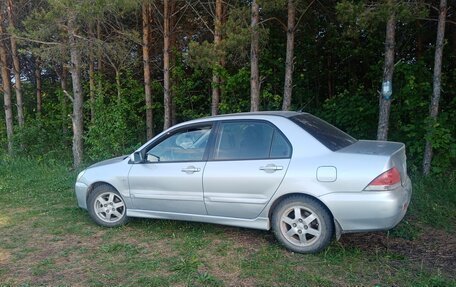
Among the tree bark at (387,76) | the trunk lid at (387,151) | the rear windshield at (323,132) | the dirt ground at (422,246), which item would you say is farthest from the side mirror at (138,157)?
the tree bark at (387,76)

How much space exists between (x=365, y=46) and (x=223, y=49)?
510 centimetres

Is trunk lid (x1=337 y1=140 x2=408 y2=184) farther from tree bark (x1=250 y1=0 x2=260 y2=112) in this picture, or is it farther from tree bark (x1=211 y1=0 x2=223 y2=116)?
tree bark (x1=211 y1=0 x2=223 y2=116)

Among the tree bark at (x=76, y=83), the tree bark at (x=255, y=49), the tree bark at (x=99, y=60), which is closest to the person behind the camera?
the tree bark at (x=255, y=49)

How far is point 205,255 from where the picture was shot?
4812mm

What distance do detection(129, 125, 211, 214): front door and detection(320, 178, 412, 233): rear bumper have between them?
1.69m

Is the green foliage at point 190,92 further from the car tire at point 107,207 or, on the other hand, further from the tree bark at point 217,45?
the car tire at point 107,207

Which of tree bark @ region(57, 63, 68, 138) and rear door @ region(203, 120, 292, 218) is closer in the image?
rear door @ region(203, 120, 292, 218)

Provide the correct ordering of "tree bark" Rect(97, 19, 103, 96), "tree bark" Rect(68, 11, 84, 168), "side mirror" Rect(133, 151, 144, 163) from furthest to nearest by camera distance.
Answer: "tree bark" Rect(97, 19, 103, 96)
"tree bark" Rect(68, 11, 84, 168)
"side mirror" Rect(133, 151, 144, 163)

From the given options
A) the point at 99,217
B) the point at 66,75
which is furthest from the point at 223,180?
the point at 66,75

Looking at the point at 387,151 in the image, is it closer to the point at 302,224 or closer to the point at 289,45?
the point at 302,224

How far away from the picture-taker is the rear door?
484cm

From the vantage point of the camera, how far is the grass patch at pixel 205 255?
416cm

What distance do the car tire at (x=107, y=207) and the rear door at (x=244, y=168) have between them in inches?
59.7

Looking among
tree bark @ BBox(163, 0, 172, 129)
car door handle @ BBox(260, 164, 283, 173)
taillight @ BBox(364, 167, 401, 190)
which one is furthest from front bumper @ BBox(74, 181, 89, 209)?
tree bark @ BBox(163, 0, 172, 129)
